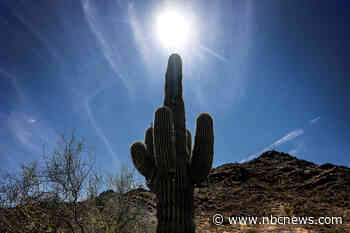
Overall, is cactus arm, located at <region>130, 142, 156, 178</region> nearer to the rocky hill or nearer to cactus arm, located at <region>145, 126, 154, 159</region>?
cactus arm, located at <region>145, 126, 154, 159</region>

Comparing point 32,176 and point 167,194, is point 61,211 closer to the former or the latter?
point 32,176

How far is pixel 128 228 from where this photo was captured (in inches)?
276

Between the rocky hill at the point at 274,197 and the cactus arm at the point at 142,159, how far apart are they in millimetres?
2121

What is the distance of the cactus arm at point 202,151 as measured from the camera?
5539 millimetres

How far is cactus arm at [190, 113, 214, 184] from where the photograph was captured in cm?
554

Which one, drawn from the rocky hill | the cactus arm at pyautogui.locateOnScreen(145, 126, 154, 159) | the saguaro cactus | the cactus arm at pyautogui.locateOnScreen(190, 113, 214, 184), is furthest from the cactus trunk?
the rocky hill

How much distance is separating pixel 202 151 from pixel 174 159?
0.87m

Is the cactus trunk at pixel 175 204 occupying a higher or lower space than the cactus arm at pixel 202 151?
lower

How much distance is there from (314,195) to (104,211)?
1532 cm

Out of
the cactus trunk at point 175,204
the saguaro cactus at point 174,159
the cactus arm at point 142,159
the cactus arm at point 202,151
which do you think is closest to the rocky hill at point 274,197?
the cactus arm at point 142,159

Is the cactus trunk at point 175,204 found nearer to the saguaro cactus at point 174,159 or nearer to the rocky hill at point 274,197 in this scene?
the saguaro cactus at point 174,159

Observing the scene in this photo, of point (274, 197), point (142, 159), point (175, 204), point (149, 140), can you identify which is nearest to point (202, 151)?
point (175, 204)

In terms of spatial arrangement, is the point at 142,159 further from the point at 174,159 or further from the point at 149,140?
the point at 174,159

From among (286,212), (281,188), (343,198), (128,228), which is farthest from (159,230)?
(281,188)
